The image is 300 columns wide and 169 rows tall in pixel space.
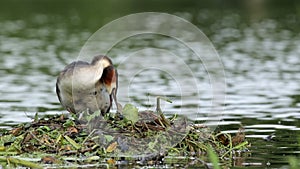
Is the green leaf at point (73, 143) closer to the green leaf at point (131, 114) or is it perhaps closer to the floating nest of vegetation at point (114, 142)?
the floating nest of vegetation at point (114, 142)

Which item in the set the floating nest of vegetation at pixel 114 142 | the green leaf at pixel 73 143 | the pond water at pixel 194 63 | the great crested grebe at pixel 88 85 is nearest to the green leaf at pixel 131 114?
the floating nest of vegetation at pixel 114 142

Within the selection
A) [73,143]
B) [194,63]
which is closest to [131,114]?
[73,143]

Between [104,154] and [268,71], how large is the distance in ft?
40.3

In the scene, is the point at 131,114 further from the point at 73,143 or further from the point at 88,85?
the point at 73,143

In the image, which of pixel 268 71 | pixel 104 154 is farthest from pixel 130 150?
pixel 268 71

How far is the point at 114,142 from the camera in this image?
35.8ft

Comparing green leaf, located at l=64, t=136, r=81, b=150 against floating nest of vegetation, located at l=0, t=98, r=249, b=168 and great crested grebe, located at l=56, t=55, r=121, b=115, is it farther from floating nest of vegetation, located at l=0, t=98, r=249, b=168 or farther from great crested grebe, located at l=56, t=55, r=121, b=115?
great crested grebe, located at l=56, t=55, r=121, b=115

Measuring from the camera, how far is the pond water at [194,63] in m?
14.5

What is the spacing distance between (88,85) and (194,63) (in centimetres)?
1292

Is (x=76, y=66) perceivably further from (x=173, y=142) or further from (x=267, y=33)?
(x=267, y=33)

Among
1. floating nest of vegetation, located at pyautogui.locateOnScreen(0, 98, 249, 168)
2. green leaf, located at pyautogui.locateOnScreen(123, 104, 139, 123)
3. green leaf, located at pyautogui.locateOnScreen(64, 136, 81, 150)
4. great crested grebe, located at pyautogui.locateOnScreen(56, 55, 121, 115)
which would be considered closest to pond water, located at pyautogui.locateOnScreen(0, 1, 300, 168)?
floating nest of vegetation, located at pyautogui.locateOnScreen(0, 98, 249, 168)

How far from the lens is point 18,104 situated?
1705cm

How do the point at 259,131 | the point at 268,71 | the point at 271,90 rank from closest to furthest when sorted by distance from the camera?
the point at 259,131, the point at 271,90, the point at 268,71

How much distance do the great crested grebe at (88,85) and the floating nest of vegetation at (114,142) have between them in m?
0.33
